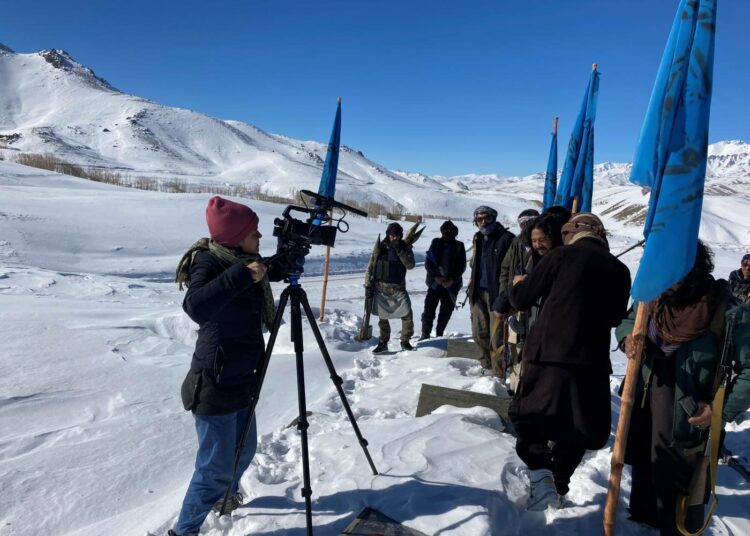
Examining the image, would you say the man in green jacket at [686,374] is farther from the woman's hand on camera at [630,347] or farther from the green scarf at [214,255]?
the green scarf at [214,255]

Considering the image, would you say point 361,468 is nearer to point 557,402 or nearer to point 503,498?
point 503,498

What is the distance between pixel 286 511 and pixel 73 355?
326cm

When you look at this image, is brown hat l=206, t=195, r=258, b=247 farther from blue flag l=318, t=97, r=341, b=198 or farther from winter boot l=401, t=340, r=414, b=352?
blue flag l=318, t=97, r=341, b=198

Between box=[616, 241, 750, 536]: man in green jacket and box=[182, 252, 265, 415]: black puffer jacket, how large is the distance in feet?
6.12

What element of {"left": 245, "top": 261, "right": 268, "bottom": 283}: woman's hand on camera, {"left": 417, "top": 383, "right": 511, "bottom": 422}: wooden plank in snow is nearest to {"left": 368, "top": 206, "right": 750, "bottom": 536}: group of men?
{"left": 417, "top": 383, "right": 511, "bottom": 422}: wooden plank in snow

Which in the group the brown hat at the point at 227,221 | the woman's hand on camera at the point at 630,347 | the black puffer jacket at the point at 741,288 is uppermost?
the brown hat at the point at 227,221

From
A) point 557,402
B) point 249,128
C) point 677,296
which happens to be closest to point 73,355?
point 557,402

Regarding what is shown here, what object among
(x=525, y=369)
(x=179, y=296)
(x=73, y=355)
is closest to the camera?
(x=525, y=369)

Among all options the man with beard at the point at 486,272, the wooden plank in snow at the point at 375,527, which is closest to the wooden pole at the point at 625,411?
the wooden plank in snow at the point at 375,527

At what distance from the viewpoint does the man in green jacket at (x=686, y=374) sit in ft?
7.00

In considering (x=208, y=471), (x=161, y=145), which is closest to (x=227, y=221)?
(x=208, y=471)

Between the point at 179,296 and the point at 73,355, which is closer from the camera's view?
the point at 73,355

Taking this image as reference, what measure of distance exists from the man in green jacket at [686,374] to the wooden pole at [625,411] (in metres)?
0.04

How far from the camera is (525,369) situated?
2389 millimetres
